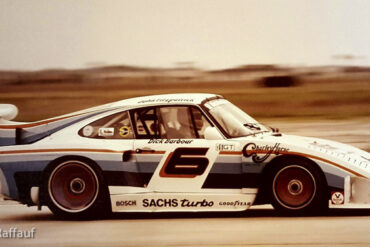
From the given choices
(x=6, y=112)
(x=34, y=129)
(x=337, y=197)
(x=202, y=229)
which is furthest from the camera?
(x=6, y=112)

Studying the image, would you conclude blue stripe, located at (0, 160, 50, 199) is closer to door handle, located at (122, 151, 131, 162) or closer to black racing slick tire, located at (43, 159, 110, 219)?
black racing slick tire, located at (43, 159, 110, 219)

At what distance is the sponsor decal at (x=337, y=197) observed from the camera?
26.2 ft

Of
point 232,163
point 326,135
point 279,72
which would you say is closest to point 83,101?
point 279,72

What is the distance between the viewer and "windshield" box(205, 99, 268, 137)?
27.8 ft

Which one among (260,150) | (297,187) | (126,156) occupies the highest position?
(260,150)

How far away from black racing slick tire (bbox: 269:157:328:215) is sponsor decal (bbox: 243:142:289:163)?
115mm

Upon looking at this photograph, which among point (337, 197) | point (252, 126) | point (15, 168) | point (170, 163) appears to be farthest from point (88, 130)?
point (337, 197)

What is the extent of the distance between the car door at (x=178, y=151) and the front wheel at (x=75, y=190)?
51 cm

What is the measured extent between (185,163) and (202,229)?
85 cm

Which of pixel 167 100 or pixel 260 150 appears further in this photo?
pixel 167 100

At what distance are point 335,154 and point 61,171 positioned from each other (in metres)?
2.73

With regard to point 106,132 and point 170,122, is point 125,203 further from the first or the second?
point 170,122

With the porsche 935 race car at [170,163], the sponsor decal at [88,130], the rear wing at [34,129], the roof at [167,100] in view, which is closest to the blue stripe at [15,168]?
the porsche 935 race car at [170,163]

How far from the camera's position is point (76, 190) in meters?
8.47
